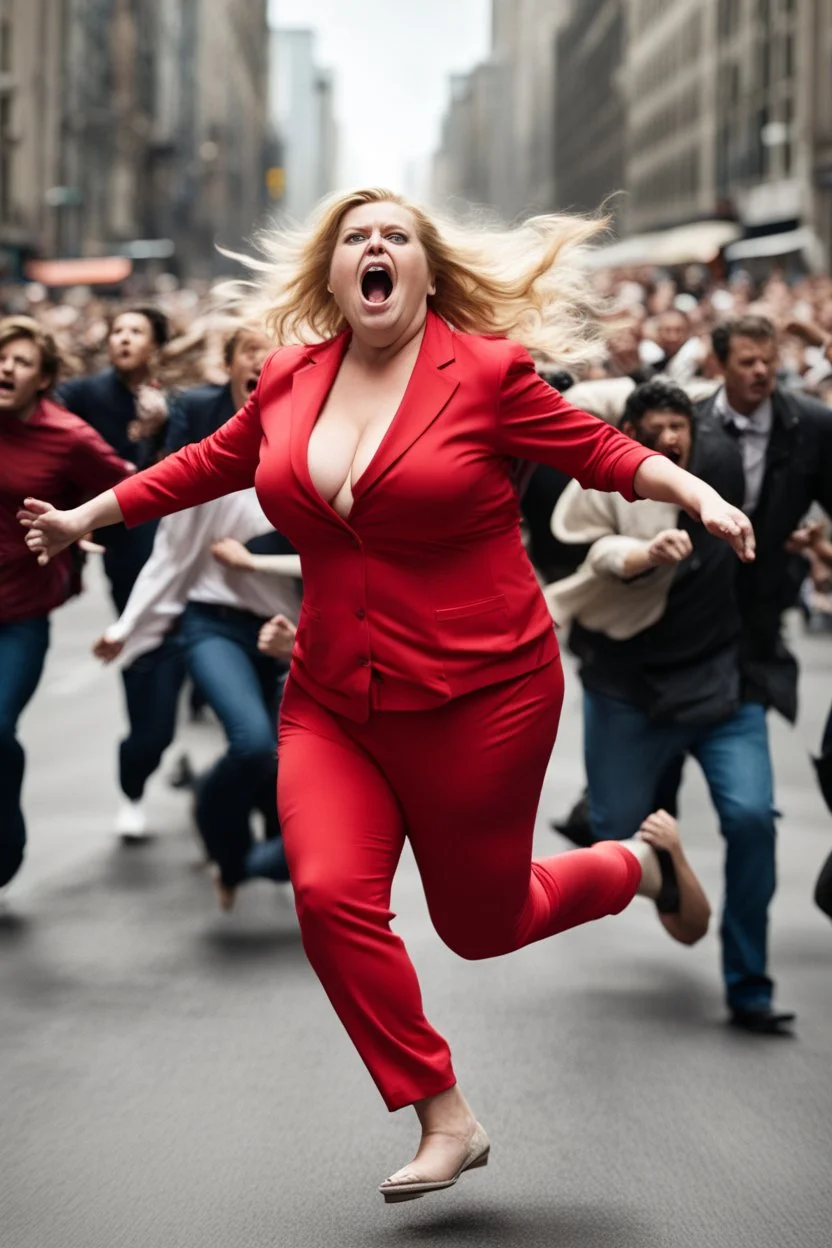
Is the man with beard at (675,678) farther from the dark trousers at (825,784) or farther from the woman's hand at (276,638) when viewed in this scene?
the woman's hand at (276,638)

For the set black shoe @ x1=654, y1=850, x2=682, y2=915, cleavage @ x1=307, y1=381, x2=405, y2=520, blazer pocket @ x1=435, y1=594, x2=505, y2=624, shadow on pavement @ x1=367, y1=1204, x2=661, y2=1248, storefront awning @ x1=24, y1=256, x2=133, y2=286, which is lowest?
storefront awning @ x1=24, y1=256, x2=133, y2=286

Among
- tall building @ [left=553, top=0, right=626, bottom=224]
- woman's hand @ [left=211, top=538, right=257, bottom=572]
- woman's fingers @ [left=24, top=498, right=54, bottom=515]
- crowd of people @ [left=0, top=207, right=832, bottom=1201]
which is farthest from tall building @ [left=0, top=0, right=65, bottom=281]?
woman's fingers @ [left=24, top=498, right=54, bottom=515]

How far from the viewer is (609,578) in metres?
6.18

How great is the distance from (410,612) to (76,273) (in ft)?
218

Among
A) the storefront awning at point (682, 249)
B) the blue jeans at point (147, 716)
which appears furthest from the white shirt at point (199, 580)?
the storefront awning at point (682, 249)

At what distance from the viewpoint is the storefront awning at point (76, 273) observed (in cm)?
6812

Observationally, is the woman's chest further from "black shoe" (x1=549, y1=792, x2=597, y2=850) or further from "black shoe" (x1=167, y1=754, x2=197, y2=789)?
"black shoe" (x1=167, y1=754, x2=197, y2=789)

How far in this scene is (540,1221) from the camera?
14.6ft

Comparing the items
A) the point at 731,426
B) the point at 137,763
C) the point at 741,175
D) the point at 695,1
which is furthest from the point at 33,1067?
the point at 695,1

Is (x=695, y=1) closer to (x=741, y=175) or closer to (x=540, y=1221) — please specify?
(x=741, y=175)

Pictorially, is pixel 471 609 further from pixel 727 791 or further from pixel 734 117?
pixel 734 117

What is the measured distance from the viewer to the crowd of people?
4309 millimetres

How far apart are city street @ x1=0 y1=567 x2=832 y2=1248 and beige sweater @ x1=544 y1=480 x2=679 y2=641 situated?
1.09 meters

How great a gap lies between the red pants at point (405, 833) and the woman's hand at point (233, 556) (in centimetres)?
249
